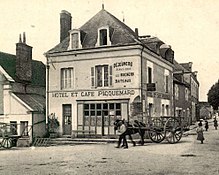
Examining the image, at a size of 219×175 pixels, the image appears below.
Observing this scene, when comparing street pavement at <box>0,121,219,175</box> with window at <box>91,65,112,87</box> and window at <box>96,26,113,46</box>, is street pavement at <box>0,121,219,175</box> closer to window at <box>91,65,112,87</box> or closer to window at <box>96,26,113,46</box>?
window at <box>91,65,112,87</box>

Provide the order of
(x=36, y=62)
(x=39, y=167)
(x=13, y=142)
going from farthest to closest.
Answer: (x=36, y=62), (x=13, y=142), (x=39, y=167)

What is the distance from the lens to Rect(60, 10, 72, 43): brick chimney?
83.3 ft

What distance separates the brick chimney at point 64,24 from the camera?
2539 cm

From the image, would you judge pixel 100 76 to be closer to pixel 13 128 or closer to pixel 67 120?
pixel 67 120

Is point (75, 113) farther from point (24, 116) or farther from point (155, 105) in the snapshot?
point (155, 105)

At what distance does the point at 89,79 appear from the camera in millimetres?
22641

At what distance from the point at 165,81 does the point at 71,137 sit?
8997mm

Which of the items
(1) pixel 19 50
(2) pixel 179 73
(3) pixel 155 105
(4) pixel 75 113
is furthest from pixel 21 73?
(2) pixel 179 73

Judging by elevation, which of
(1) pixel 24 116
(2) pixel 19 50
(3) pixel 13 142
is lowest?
(3) pixel 13 142

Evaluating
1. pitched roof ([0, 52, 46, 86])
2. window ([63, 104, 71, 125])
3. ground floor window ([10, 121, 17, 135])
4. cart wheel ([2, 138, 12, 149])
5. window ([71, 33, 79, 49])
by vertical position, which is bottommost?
cart wheel ([2, 138, 12, 149])

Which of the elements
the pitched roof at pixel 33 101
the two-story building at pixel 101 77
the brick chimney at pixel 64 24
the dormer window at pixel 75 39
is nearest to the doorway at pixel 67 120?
the two-story building at pixel 101 77

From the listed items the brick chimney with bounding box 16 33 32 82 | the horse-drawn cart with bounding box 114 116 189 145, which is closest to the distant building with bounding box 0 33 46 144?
the brick chimney with bounding box 16 33 32 82

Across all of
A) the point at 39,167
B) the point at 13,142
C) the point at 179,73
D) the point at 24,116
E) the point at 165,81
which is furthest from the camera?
the point at 179,73

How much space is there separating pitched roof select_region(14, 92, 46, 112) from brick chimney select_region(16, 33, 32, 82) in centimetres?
126
